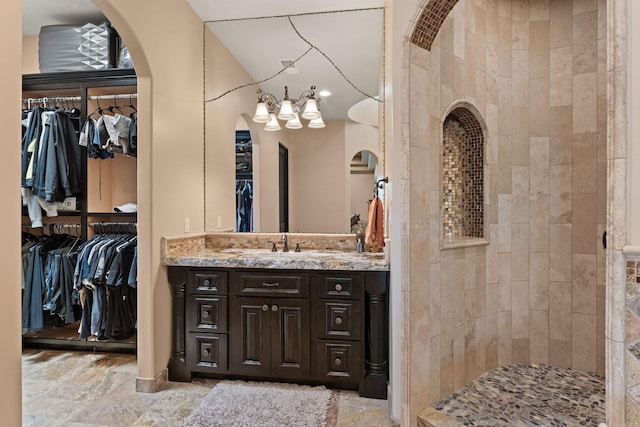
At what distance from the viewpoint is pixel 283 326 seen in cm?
256

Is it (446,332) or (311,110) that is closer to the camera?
(446,332)

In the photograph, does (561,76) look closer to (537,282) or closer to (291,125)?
(537,282)

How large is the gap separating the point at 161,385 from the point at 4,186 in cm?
185

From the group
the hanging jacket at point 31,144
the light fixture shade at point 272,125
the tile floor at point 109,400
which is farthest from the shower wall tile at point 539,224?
the hanging jacket at point 31,144

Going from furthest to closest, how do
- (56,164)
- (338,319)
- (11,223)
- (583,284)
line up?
1. (56,164)
2. (583,284)
3. (338,319)
4. (11,223)

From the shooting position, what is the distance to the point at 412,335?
2.07 metres

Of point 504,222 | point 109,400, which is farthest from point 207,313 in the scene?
point 504,222

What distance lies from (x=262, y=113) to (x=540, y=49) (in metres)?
2.32

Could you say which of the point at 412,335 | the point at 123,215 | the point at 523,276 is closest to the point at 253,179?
the point at 123,215

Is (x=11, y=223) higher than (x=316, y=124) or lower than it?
lower

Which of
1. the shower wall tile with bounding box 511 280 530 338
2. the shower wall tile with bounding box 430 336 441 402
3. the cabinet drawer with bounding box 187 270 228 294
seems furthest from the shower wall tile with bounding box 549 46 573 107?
the cabinet drawer with bounding box 187 270 228 294

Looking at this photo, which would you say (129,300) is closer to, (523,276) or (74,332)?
(74,332)

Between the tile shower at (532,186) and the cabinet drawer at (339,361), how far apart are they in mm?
601

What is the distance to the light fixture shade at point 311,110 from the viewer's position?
324cm
